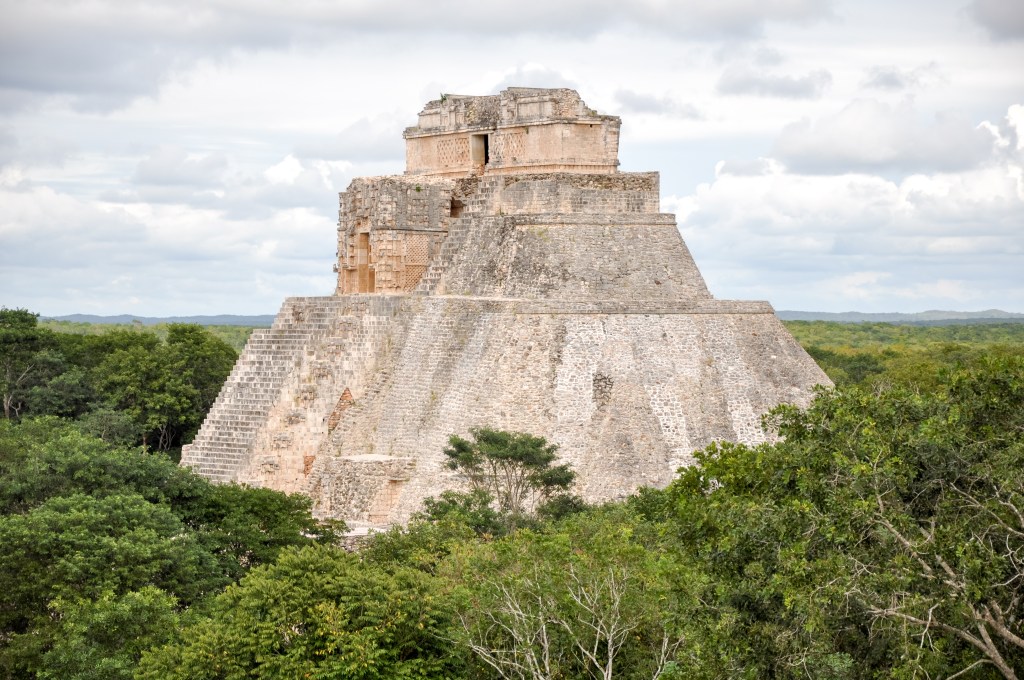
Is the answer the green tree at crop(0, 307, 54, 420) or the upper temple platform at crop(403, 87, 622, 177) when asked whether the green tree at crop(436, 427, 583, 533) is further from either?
the green tree at crop(0, 307, 54, 420)

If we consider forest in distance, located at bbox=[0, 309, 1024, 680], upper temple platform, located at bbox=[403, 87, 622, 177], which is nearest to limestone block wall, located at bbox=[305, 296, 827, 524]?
forest in distance, located at bbox=[0, 309, 1024, 680]

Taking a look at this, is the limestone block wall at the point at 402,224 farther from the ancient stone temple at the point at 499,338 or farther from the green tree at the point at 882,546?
the green tree at the point at 882,546

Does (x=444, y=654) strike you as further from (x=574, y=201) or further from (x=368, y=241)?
(x=368, y=241)

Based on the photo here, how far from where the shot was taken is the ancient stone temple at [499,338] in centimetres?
2936

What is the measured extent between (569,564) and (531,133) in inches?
594

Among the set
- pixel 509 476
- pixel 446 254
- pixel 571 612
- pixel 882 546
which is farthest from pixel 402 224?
pixel 882 546

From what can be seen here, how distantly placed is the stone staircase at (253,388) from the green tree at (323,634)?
12368 millimetres

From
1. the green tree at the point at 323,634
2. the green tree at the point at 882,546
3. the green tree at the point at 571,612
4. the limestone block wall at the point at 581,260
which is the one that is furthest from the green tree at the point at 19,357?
the green tree at the point at 882,546

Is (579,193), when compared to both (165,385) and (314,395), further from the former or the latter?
(165,385)

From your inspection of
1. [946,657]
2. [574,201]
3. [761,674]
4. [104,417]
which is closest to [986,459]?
[946,657]

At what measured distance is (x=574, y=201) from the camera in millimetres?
32156

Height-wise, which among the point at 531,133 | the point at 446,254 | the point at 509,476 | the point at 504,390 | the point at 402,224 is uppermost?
the point at 531,133

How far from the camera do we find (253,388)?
33.9m

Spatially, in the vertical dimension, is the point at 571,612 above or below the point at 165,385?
below
